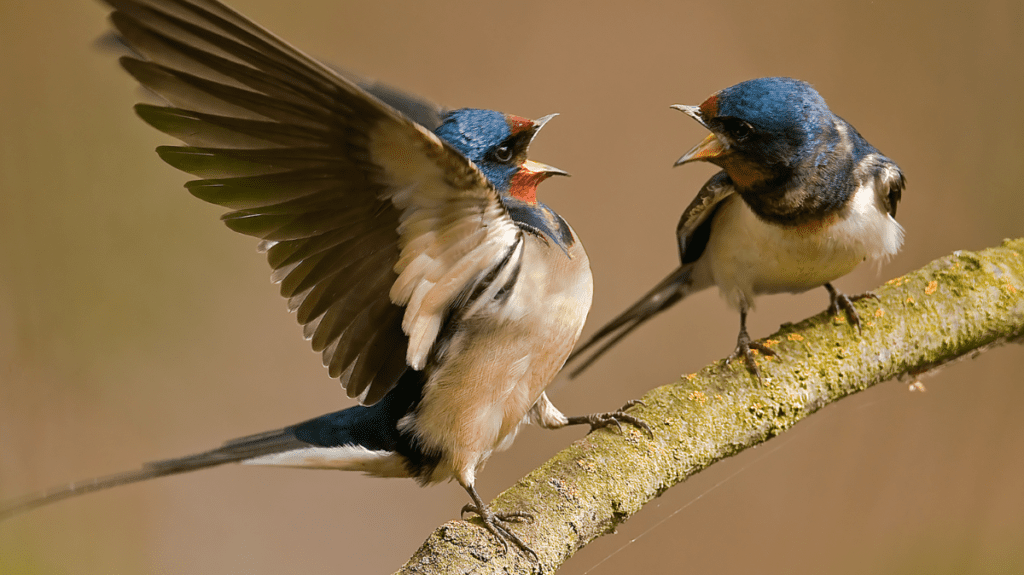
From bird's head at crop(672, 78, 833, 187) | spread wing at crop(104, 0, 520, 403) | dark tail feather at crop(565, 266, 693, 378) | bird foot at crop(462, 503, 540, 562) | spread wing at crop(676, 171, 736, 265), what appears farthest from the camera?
dark tail feather at crop(565, 266, 693, 378)

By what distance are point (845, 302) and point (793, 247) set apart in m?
0.15

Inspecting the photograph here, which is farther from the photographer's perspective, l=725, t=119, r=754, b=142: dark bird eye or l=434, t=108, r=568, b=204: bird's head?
l=725, t=119, r=754, b=142: dark bird eye

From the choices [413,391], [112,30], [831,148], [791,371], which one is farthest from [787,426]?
[112,30]

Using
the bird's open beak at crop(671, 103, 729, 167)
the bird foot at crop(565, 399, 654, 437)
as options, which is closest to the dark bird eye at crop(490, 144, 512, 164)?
the bird's open beak at crop(671, 103, 729, 167)

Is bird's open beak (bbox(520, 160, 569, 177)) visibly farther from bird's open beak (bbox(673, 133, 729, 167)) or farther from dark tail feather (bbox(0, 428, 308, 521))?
dark tail feather (bbox(0, 428, 308, 521))

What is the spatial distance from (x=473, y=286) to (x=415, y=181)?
0.13m

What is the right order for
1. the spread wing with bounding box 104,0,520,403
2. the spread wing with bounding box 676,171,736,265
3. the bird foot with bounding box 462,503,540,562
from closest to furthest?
the spread wing with bounding box 104,0,520,403
the bird foot with bounding box 462,503,540,562
the spread wing with bounding box 676,171,736,265

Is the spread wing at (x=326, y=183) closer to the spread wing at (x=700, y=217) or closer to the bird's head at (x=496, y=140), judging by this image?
the bird's head at (x=496, y=140)

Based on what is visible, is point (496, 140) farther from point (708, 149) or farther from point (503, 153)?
point (708, 149)

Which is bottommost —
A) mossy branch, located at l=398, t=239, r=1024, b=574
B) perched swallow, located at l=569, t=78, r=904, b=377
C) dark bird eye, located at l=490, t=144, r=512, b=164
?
mossy branch, located at l=398, t=239, r=1024, b=574

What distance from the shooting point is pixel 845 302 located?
3.57ft

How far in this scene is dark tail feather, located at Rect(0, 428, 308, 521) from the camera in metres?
0.59

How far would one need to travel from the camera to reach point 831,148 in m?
0.96

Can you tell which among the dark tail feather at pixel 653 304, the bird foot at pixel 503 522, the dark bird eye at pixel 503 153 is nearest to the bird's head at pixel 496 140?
the dark bird eye at pixel 503 153
